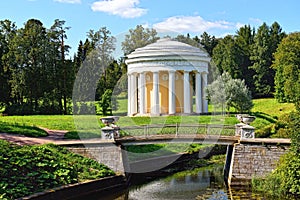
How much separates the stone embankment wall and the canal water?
2.52 ft

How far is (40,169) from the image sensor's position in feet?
53.0

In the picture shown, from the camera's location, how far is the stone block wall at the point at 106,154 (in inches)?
733

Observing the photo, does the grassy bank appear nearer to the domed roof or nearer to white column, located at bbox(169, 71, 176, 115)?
white column, located at bbox(169, 71, 176, 115)

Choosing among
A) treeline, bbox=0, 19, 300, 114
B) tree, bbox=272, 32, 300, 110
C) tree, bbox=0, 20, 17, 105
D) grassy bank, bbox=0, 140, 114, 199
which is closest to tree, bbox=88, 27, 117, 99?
treeline, bbox=0, 19, 300, 114

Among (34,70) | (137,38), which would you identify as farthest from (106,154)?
(137,38)

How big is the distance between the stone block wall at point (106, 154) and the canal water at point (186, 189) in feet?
3.74

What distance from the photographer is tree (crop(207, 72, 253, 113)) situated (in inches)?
1318

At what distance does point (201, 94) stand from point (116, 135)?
581 inches

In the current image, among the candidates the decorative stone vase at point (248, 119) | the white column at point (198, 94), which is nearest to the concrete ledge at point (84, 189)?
the decorative stone vase at point (248, 119)

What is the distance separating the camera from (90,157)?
1877cm

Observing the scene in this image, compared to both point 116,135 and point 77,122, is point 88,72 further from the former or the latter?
point 116,135

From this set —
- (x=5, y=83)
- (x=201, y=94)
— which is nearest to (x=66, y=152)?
(x=201, y=94)

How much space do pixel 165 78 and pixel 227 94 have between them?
4997mm

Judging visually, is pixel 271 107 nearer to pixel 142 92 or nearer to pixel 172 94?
pixel 172 94
